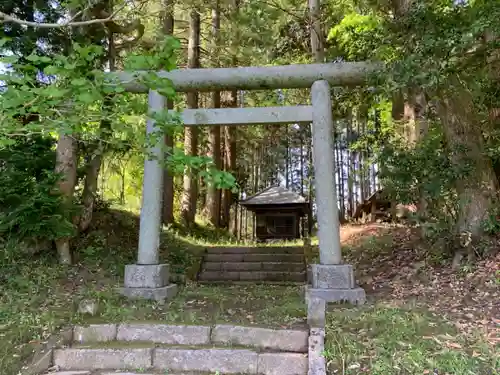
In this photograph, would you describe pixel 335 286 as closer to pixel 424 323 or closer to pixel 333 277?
pixel 333 277

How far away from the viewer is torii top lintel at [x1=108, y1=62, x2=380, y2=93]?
5.74 meters

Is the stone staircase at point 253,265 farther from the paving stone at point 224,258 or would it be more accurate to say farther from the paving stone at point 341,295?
the paving stone at point 341,295

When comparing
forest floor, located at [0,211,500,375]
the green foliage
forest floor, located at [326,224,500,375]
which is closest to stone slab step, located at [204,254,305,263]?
forest floor, located at [0,211,500,375]

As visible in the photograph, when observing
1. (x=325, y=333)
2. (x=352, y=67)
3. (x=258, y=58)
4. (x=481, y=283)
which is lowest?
(x=325, y=333)

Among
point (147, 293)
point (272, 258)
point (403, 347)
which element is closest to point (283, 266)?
point (272, 258)

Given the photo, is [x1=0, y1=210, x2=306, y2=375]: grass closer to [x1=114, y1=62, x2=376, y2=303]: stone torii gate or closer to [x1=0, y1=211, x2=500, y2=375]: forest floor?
[x1=0, y1=211, x2=500, y2=375]: forest floor

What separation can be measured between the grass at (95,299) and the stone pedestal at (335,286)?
0.28m

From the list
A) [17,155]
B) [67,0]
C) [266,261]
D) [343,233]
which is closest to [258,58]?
[343,233]

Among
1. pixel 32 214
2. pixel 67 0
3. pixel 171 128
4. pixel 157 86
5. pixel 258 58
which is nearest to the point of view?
pixel 157 86

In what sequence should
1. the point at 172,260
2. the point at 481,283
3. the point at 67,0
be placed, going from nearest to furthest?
the point at 67,0, the point at 481,283, the point at 172,260

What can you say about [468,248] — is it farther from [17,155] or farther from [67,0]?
[17,155]

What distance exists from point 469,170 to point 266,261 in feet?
14.5

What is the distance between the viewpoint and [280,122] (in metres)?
5.77

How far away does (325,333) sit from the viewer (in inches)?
148
